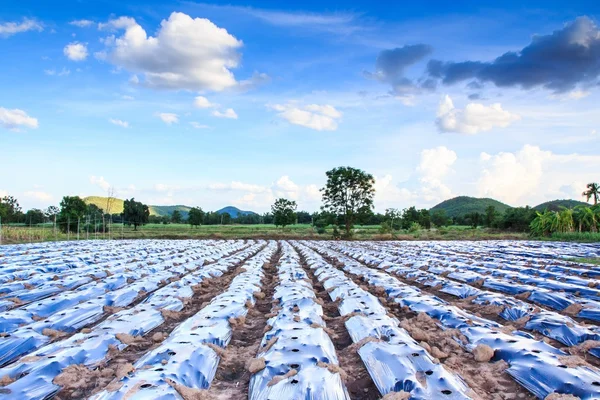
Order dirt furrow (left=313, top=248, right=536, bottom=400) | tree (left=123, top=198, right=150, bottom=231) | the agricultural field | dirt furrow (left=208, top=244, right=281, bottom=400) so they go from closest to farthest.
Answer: the agricultural field
dirt furrow (left=313, top=248, right=536, bottom=400)
dirt furrow (left=208, top=244, right=281, bottom=400)
tree (left=123, top=198, right=150, bottom=231)

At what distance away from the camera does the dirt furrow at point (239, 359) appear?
3.02 m

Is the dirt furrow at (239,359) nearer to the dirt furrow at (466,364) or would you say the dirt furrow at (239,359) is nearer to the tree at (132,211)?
the dirt furrow at (466,364)

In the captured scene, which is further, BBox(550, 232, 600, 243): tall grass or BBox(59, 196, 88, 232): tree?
BBox(59, 196, 88, 232): tree

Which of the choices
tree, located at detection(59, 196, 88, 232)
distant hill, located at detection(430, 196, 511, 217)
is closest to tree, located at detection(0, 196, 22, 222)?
tree, located at detection(59, 196, 88, 232)

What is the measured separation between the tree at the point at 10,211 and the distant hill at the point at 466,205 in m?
86.9

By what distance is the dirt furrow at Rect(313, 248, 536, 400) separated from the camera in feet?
9.49

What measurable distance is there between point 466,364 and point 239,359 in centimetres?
209

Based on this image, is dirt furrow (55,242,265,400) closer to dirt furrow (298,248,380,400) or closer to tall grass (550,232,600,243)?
dirt furrow (298,248,380,400)

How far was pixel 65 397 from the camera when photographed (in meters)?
2.88

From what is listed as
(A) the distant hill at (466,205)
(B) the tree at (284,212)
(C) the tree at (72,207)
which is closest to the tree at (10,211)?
(C) the tree at (72,207)

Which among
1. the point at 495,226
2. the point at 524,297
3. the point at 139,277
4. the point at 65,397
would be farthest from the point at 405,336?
the point at 495,226

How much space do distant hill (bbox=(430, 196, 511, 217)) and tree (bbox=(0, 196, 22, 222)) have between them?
86850 millimetres

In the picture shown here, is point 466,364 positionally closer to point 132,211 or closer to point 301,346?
point 301,346

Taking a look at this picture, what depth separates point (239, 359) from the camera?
3744 millimetres
